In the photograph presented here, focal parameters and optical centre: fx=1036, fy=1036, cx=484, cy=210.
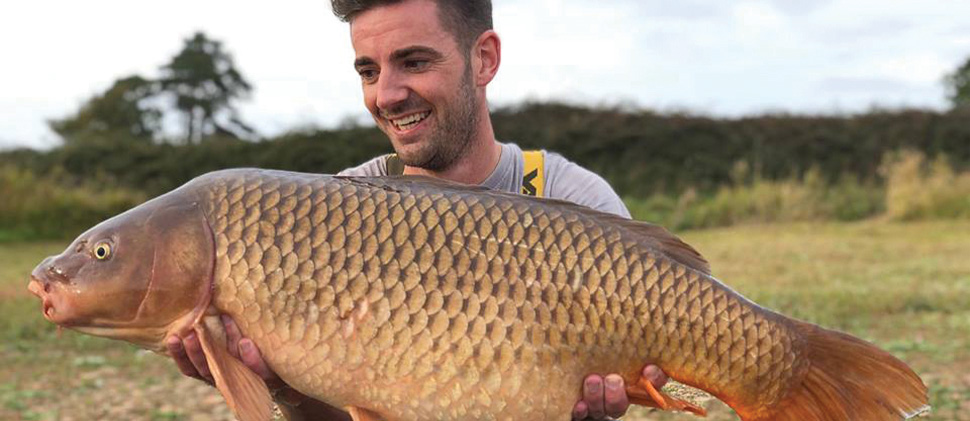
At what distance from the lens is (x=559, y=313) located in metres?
1.96

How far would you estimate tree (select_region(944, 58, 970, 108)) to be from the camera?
31938mm

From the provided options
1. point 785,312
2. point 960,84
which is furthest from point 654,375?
point 960,84

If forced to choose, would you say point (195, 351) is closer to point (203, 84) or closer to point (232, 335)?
point (232, 335)

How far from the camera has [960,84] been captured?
3253 centimetres

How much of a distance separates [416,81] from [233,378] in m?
0.88

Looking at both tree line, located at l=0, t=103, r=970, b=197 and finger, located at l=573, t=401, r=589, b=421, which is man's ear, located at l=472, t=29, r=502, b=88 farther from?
tree line, located at l=0, t=103, r=970, b=197

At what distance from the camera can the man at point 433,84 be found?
2496 millimetres

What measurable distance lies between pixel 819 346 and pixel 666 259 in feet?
1.14

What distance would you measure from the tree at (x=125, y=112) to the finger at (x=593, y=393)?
20586 millimetres

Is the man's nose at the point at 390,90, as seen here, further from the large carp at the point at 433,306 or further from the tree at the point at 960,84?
the tree at the point at 960,84

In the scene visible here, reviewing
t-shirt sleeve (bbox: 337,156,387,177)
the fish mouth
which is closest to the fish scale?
the fish mouth

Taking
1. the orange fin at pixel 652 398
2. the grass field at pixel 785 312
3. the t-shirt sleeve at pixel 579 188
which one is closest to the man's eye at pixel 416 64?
the t-shirt sleeve at pixel 579 188

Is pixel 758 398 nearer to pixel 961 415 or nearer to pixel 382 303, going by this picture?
pixel 382 303

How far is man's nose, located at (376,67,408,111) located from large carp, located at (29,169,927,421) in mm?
464
